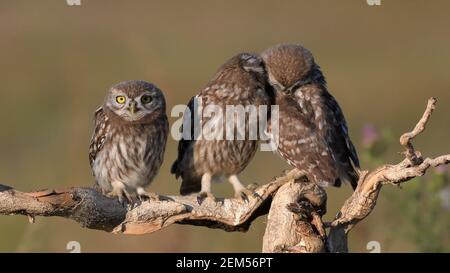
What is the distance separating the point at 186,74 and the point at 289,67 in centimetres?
1117

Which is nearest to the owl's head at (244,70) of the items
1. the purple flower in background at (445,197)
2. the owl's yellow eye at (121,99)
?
the owl's yellow eye at (121,99)

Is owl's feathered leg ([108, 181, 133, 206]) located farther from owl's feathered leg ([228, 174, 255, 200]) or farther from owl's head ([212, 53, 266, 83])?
owl's head ([212, 53, 266, 83])

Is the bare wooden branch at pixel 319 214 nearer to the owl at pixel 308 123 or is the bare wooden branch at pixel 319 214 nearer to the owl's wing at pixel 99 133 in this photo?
the owl at pixel 308 123

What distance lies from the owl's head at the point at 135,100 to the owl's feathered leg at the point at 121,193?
455 millimetres

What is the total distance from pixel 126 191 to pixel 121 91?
692 mm

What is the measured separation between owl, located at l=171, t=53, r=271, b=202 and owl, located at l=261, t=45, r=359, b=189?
0.16 metres

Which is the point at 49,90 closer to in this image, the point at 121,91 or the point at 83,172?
the point at 83,172

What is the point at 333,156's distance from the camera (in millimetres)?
7012

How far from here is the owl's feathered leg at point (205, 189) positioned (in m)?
7.02

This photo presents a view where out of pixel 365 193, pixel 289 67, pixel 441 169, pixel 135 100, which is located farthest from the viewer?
pixel 441 169

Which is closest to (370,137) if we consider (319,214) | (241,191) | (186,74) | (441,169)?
(441,169)

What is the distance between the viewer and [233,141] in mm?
7492

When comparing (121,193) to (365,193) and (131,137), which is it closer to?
(131,137)

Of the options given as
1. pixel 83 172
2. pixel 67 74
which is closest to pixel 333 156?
pixel 83 172
